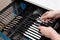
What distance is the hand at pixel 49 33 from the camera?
83cm

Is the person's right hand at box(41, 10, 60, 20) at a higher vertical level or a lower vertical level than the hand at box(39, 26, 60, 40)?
higher

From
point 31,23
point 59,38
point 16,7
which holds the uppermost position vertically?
point 16,7

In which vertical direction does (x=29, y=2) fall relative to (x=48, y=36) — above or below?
above

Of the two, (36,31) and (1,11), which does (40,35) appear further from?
(1,11)

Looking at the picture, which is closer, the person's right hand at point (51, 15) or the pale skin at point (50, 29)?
the pale skin at point (50, 29)

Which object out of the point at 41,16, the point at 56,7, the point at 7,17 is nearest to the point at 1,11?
the point at 7,17

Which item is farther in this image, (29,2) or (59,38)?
(29,2)

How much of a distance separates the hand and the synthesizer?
1.4 inches

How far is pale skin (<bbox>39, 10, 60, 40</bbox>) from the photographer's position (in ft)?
2.73

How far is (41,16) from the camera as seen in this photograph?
3.22 feet

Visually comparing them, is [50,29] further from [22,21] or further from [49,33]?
[22,21]

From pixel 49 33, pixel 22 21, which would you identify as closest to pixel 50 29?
pixel 49 33

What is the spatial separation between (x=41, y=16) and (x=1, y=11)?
10.2 inches

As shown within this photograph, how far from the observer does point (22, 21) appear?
981 mm
